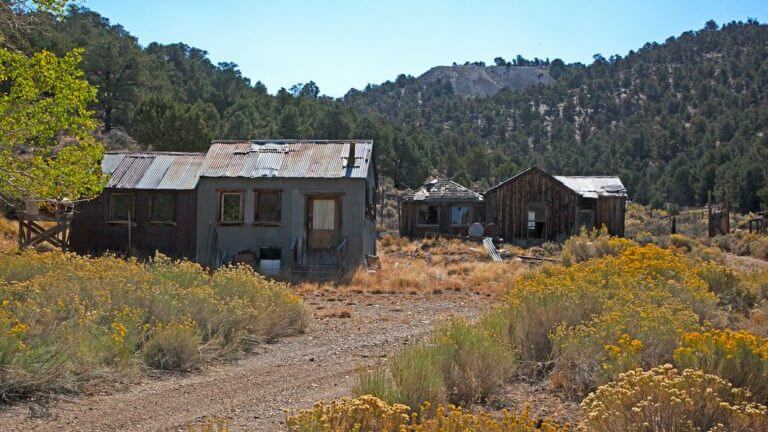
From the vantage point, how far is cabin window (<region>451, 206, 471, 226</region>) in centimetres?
3519

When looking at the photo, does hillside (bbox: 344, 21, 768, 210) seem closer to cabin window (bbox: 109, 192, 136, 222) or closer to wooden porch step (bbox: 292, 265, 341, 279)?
cabin window (bbox: 109, 192, 136, 222)

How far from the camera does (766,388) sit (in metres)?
6.11

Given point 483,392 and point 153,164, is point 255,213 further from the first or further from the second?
point 483,392

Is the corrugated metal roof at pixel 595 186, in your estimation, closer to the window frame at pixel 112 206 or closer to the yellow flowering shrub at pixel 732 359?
the window frame at pixel 112 206

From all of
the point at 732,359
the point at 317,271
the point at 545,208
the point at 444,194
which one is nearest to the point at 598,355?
the point at 732,359

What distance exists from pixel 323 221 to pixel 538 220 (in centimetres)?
1636

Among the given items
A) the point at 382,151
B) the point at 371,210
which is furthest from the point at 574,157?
the point at 371,210

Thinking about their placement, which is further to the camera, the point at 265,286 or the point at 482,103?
the point at 482,103

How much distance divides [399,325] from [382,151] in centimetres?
3930

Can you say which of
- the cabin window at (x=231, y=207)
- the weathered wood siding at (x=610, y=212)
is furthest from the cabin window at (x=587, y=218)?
the cabin window at (x=231, y=207)

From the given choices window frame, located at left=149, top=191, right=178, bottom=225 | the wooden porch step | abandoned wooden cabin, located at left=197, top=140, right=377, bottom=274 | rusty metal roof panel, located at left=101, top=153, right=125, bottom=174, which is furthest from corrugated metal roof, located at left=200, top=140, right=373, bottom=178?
rusty metal roof panel, located at left=101, top=153, right=125, bottom=174

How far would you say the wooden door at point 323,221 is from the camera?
69.6 ft

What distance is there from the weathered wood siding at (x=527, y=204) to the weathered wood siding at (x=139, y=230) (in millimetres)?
17187

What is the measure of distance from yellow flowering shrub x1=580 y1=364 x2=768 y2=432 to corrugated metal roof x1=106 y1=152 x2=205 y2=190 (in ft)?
58.3
